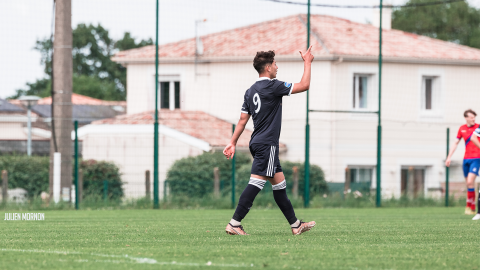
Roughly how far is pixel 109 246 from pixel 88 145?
18.8 m

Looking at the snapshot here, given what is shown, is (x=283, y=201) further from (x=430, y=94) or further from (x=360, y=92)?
(x=430, y=94)

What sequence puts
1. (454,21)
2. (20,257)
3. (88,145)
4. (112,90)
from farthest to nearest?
1. (112,90)
2. (454,21)
3. (88,145)
4. (20,257)

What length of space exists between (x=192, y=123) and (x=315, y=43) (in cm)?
587

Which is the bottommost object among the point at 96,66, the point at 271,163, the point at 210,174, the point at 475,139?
the point at 210,174

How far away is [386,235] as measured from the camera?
7.38m

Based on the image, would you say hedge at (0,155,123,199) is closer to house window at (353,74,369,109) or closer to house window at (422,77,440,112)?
house window at (353,74,369,109)

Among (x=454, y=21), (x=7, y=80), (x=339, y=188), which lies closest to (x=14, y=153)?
Result: (x=7, y=80)

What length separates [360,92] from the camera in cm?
2586

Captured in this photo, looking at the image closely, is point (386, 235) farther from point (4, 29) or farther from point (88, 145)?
point (88, 145)

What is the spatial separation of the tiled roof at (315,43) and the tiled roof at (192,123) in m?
2.77

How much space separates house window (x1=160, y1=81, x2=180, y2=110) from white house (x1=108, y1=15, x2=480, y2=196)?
0.04 m

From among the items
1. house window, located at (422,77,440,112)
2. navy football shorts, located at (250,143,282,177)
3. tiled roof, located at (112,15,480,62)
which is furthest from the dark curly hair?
house window, located at (422,77,440,112)

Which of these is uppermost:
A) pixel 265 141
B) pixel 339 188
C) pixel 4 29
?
pixel 4 29

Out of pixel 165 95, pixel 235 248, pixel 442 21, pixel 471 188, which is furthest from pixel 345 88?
pixel 442 21
